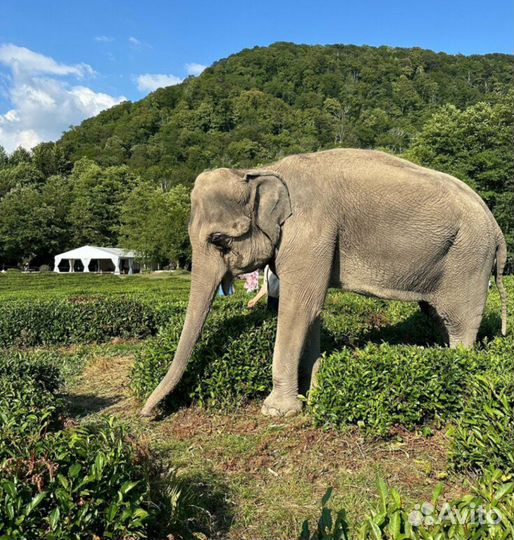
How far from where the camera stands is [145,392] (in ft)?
17.6

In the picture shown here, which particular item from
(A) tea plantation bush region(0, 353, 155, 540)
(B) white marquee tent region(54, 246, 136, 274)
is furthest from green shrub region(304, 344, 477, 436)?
(B) white marquee tent region(54, 246, 136, 274)

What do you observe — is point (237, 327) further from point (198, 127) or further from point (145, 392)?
point (198, 127)

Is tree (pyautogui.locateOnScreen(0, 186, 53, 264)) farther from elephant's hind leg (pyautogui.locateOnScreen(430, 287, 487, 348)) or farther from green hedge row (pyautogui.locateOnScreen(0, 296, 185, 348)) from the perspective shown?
elephant's hind leg (pyautogui.locateOnScreen(430, 287, 487, 348))

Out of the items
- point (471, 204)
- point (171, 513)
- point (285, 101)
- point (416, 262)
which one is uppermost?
point (285, 101)

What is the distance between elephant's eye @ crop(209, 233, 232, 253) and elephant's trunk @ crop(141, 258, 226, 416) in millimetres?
123

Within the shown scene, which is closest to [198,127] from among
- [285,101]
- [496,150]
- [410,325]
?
[285,101]

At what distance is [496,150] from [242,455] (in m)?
33.6

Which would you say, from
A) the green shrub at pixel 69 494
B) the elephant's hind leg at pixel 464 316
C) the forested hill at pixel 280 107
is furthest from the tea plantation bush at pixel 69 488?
the forested hill at pixel 280 107

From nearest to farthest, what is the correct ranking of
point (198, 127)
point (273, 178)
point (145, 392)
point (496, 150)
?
point (273, 178) → point (145, 392) → point (496, 150) → point (198, 127)

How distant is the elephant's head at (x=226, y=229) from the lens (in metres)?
4.56

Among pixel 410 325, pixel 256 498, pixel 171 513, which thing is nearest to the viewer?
pixel 171 513

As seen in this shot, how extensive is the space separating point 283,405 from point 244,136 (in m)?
99.4

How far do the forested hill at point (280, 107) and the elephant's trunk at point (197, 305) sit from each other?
7489 cm

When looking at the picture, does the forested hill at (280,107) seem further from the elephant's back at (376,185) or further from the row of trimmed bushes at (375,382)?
the row of trimmed bushes at (375,382)
